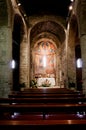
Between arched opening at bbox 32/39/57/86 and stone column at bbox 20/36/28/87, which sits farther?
arched opening at bbox 32/39/57/86

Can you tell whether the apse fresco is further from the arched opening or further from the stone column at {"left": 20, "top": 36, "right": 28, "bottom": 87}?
the stone column at {"left": 20, "top": 36, "right": 28, "bottom": 87}

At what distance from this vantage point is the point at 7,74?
10.7 m

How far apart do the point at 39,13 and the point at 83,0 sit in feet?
27.3

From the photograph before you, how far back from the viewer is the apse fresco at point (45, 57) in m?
24.8

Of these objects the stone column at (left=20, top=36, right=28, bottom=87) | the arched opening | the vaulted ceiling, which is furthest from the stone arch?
the stone column at (left=20, top=36, right=28, bottom=87)

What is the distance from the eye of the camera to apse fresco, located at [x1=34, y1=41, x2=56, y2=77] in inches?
977

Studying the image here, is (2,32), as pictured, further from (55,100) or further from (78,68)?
(78,68)

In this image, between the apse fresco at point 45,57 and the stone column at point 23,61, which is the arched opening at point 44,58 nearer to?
the apse fresco at point 45,57
